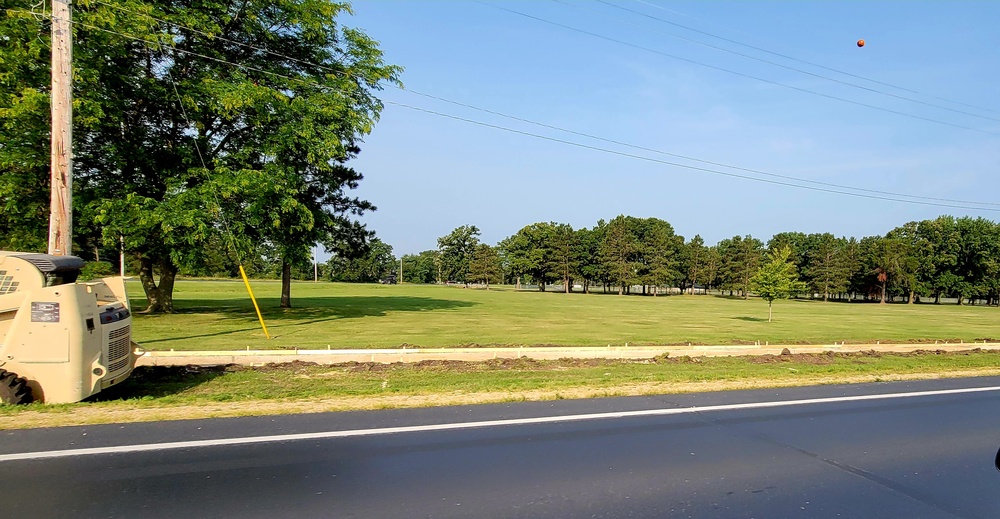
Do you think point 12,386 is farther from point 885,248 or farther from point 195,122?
point 885,248

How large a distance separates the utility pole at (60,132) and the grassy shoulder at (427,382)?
3.82 m

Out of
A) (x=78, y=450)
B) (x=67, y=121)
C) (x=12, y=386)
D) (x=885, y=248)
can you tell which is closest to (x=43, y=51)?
(x=67, y=121)

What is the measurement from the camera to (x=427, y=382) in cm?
960

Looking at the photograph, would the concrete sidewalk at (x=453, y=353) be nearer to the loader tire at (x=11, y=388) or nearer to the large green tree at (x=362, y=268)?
the loader tire at (x=11, y=388)

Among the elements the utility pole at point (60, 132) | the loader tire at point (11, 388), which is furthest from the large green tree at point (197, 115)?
the loader tire at point (11, 388)

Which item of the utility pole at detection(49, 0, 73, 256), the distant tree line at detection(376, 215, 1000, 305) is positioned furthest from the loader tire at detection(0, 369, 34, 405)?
the distant tree line at detection(376, 215, 1000, 305)

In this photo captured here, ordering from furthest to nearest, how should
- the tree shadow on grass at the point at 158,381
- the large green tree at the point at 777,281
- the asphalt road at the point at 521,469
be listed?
the large green tree at the point at 777,281
the tree shadow on grass at the point at 158,381
the asphalt road at the point at 521,469

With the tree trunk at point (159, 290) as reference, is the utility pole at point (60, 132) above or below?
above

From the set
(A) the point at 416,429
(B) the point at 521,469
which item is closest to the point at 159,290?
(A) the point at 416,429

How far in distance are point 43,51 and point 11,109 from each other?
2.15 meters

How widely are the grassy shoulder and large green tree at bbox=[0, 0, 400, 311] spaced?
9611 millimetres

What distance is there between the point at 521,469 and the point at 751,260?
101 m

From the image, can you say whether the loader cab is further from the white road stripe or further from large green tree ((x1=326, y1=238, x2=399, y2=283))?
large green tree ((x1=326, y1=238, x2=399, y2=283))

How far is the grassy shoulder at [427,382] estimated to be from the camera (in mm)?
7156
